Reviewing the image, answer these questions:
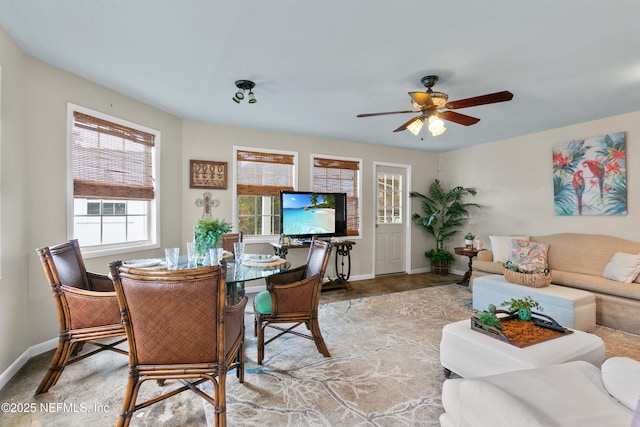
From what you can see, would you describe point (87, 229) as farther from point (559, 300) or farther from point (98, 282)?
point (559, 300)

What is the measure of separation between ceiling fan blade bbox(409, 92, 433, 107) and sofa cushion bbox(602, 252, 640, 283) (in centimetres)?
308

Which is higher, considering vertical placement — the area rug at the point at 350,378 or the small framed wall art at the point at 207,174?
the small framed wall art at the point at 207,174

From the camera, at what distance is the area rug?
72.2 inches

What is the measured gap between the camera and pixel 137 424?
68.8 inches

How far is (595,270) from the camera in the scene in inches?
153

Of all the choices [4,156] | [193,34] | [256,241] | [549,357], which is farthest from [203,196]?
[549,357]

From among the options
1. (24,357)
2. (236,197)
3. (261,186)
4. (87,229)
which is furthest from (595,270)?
(24,357)

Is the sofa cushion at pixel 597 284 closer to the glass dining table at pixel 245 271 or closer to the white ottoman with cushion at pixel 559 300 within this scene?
the white ottoman with cushion at pixel 559 300

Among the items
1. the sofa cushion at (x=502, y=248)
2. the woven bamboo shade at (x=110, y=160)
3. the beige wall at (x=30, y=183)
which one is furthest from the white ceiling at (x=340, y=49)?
the sofa cushion at (x=502, y=248)

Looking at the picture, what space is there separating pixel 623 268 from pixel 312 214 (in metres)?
3.88

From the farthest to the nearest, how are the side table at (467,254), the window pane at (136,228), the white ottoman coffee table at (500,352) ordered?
1. the side table at (467,254)
2. the window pane at (136,228)
3. the white ottoman coffee table at (500,352)

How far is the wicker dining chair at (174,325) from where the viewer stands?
151 cm

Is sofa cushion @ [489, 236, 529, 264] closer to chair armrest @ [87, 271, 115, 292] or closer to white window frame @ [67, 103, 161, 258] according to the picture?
white window frame @ [67, 103, 161, 258]

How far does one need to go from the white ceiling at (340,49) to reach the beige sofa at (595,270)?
171cm
